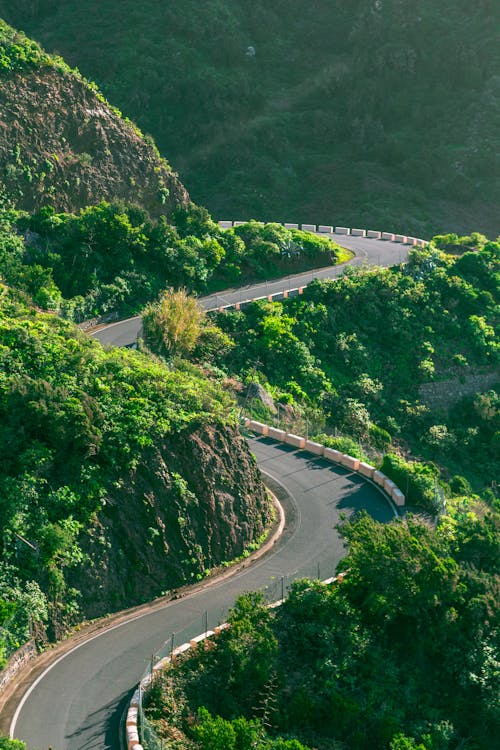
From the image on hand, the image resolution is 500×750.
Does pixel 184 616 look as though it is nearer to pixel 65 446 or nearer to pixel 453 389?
pixel 65 446

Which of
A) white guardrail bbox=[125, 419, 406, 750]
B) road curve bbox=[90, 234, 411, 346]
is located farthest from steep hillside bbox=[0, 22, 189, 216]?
white guardrail bbox=[125, 419, 406, 750]

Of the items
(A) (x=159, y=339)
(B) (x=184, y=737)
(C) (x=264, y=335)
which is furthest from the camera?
(C) (x=264, y=335)

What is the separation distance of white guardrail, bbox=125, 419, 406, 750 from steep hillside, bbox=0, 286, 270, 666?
2.95 metres

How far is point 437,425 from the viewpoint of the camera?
Answer: 52.4m

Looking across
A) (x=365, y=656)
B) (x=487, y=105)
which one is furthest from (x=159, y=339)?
(x=487, y=105)

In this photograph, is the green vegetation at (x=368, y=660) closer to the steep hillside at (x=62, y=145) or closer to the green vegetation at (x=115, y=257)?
the green vegetation at (x=115, y=257)

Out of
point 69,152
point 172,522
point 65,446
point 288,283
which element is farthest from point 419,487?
point 69,152

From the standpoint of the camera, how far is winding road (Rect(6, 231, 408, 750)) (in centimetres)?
2398

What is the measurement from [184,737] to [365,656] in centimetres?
591

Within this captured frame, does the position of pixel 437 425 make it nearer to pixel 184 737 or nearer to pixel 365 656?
pixel 365 656

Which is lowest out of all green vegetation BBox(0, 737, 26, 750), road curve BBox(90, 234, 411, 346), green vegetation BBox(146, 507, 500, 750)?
green vegetation BBox(146, 507, 500, 750)

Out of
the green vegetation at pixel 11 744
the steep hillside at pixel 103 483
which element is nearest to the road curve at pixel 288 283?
the steep hillside at pixel 103 483

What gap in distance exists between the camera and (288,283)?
5731cm

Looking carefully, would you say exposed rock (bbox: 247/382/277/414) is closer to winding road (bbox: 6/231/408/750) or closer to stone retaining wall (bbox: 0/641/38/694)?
winding road (bbox: 6/231/408/750)
